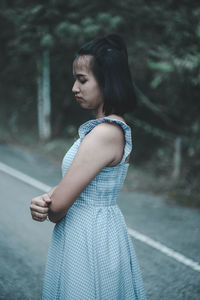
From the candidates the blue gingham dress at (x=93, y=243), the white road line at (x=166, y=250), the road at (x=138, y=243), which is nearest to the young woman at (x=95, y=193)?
the blue gingham dress at (x=93, y=243)

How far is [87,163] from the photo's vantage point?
1434 millimetres

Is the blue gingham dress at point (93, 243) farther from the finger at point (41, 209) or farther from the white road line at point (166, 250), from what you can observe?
the white road line at point (166, 250)

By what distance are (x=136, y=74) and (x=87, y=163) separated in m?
8.73

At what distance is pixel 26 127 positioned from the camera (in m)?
13.0

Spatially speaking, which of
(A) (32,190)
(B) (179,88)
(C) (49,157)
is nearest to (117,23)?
(B) (179,88)

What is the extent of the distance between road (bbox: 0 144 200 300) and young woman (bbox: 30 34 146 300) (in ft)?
4.76

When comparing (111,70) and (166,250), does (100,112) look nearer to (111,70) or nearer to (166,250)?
(111,70)

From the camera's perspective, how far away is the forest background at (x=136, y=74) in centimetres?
703

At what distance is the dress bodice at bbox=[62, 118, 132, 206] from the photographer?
61.4 inches

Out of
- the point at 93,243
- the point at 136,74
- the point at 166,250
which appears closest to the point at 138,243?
the point at 166,250

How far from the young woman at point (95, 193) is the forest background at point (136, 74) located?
436cm

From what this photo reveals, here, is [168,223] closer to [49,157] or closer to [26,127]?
[49,157]

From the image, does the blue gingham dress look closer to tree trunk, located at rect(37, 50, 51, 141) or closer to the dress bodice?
the dress bodice

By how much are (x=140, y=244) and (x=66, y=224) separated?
2529mm
